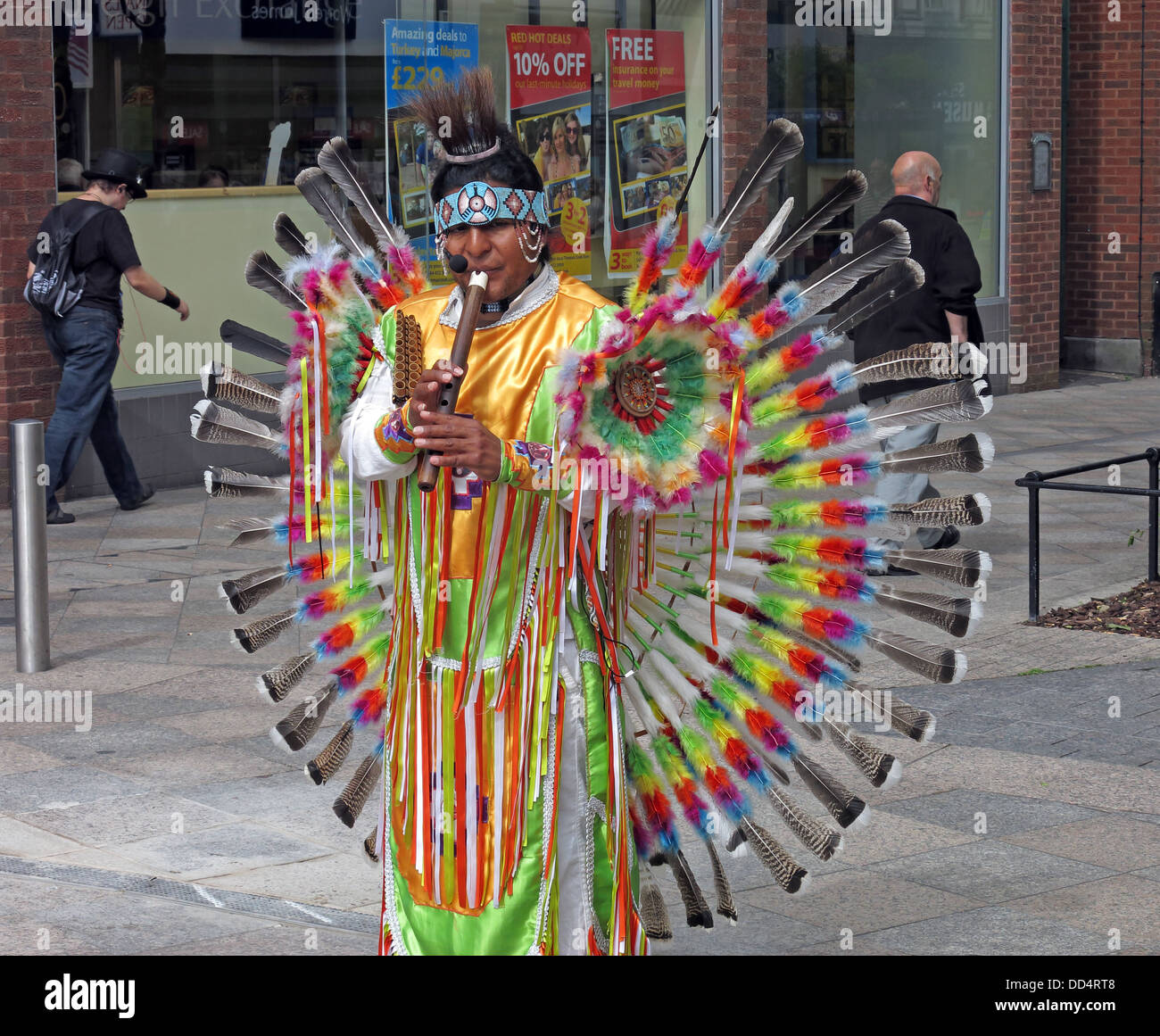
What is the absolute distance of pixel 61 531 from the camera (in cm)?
994

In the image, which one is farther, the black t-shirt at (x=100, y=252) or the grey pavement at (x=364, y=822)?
the black t-shirt at (x=100, y=252)

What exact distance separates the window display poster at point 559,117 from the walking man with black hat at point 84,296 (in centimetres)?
342

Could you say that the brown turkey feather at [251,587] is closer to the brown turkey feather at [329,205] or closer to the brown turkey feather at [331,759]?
the brown turkey feather at [331,759]

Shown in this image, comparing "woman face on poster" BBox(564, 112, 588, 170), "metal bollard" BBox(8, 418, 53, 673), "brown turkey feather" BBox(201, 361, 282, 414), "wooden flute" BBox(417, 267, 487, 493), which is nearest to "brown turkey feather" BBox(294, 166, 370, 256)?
"brown turkey feather" BBox(201, 361, 282, 414)

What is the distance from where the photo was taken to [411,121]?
40.0 feet

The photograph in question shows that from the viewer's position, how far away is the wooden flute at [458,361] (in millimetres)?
3168

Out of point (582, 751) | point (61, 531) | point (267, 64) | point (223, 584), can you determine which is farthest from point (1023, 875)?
point (267, 64)

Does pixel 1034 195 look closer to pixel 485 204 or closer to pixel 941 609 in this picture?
pixel 941 609

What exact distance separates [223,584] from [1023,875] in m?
2.37

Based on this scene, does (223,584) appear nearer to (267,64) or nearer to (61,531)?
(61,531)

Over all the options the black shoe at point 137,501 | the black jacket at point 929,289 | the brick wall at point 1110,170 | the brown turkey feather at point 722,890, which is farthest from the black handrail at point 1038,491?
the brick wall at point 1110,170

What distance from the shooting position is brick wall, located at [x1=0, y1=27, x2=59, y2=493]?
10.3 metres

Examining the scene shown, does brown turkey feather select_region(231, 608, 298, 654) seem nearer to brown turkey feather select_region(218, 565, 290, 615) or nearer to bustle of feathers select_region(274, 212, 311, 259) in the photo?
brown turkey feather select_region(218, 565, 290, 615)

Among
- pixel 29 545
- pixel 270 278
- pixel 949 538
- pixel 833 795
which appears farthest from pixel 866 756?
pixel 949 538
